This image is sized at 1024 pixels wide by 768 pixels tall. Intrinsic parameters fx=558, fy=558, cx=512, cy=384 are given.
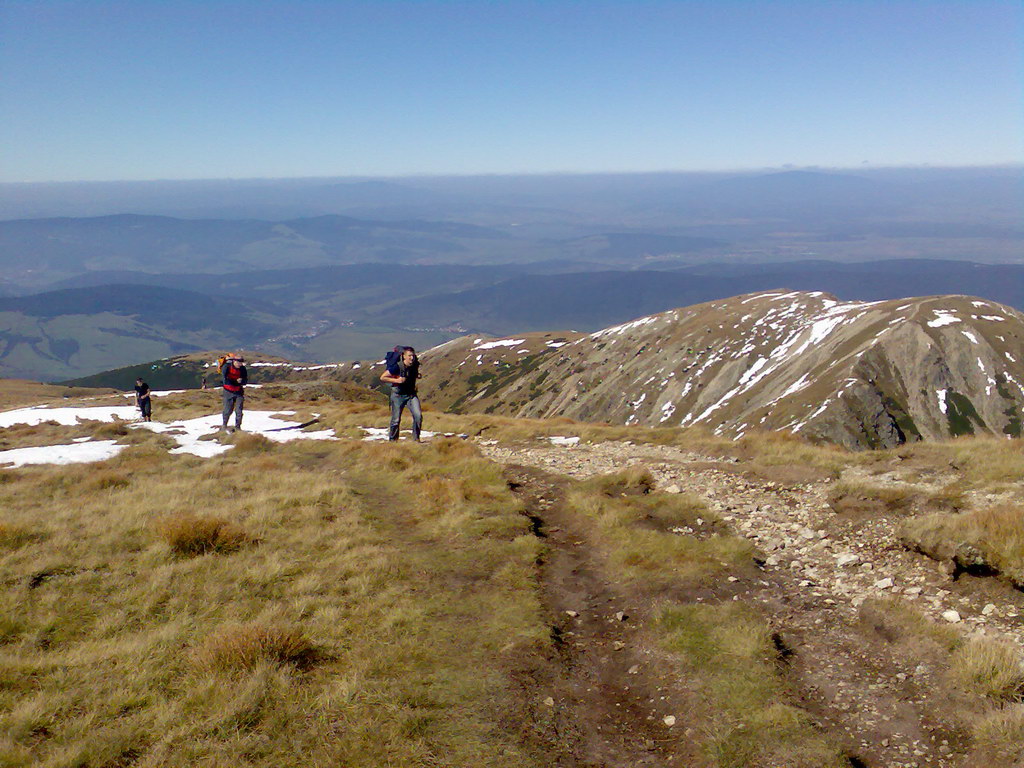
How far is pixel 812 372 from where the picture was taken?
3762 inches

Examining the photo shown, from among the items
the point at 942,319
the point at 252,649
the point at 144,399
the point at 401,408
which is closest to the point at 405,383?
the point at 401,408

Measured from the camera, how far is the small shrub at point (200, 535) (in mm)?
10656

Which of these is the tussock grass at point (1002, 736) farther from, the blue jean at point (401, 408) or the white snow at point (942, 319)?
the white snow at point (942, 319)

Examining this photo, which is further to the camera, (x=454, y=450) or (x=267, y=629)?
(x=454, y=450)

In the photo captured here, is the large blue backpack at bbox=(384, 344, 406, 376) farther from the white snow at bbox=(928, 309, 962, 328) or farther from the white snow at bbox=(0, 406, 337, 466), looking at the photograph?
the white snow at bbox=(928, 309, 962, 328)

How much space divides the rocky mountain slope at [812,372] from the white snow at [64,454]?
7255 cm

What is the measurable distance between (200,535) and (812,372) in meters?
103

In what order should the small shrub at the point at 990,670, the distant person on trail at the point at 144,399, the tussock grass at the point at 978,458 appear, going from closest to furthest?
the small shrub at the point at 990,670 → the tussock grass at the point at 978,458 → the distant person on trail at the point at 144,399

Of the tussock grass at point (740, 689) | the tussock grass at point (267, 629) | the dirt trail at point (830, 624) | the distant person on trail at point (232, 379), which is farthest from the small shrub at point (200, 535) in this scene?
the distant person on trail at point (232, 379)

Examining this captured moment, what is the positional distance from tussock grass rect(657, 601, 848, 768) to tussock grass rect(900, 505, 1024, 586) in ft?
11.6

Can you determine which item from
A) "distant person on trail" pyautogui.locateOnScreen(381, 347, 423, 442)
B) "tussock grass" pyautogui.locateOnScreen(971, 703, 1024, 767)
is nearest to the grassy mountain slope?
"tussock grass" pyautogui.locateOnScreen(971, 703, 1024, 767)

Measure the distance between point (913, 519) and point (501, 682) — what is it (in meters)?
8.81

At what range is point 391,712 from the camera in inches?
247

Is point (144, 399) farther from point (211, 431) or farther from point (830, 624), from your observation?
point (830, 624)
